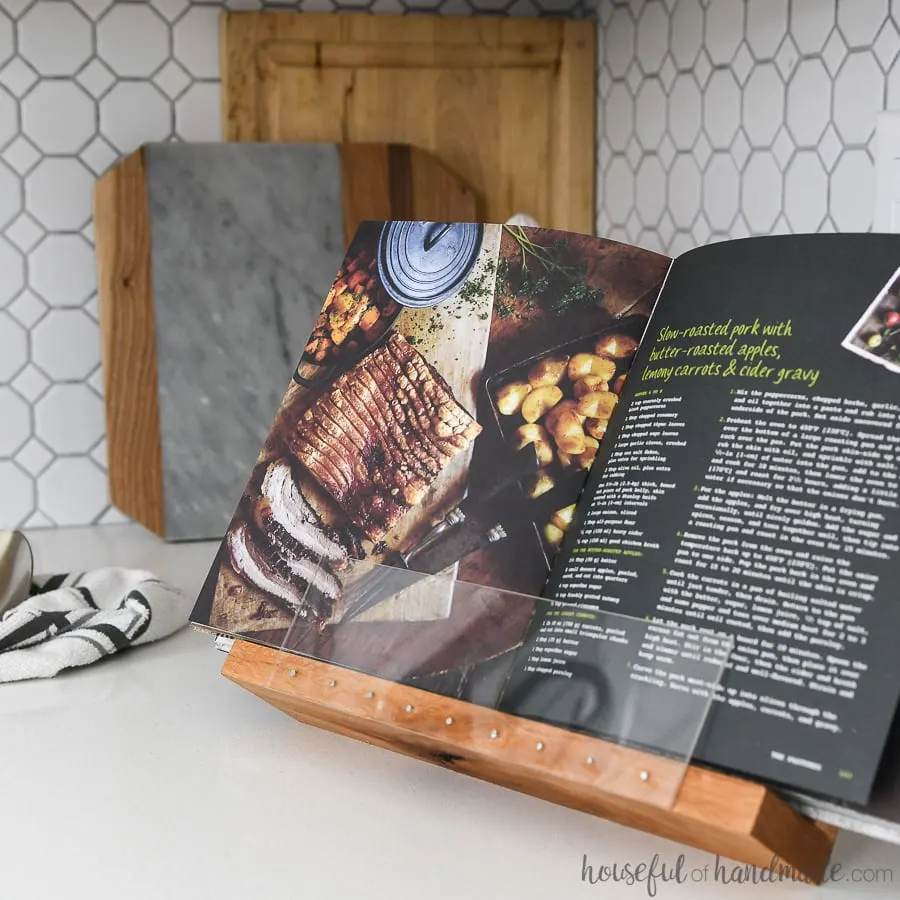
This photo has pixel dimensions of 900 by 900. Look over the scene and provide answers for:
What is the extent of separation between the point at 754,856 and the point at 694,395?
20 cm

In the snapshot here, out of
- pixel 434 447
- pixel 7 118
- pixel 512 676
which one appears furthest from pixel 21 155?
pixel 512 676

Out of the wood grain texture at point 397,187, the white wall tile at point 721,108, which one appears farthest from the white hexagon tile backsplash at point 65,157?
the white wall tile at point 721,108

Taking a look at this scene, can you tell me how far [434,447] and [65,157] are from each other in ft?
2.65

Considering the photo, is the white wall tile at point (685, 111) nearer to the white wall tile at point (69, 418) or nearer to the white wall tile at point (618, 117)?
the white wall tile at point (618, 117)

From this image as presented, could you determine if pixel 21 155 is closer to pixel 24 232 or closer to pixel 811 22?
pixel 24 232

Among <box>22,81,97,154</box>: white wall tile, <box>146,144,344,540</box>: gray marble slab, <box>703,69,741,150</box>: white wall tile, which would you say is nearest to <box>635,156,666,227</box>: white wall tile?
<box>703,69,741,150</box>: white wall tile

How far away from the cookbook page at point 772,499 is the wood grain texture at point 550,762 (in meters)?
0.02

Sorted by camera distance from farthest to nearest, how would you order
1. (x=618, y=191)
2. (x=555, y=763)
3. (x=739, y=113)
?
(x=618, y=191) < (x=739, y=113) < (x=555, y=763)

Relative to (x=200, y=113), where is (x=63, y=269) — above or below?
below

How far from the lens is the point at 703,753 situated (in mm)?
436

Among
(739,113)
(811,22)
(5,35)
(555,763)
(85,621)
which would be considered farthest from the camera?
(5,35)

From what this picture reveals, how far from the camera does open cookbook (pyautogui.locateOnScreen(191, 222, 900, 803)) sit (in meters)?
0.44

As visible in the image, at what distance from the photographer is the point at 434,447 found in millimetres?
586

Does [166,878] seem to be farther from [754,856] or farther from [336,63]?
[336,63]
